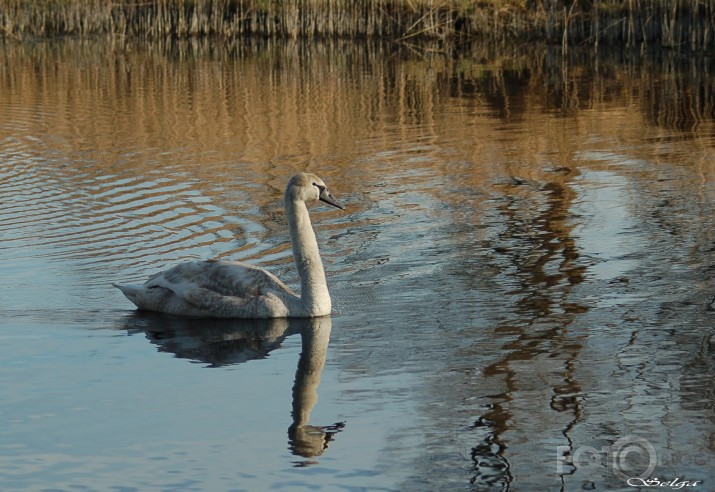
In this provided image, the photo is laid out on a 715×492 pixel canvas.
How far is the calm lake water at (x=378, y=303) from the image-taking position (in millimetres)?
6438

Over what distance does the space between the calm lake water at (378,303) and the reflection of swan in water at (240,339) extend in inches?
1.1

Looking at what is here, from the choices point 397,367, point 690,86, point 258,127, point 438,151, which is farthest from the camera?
point 690,86

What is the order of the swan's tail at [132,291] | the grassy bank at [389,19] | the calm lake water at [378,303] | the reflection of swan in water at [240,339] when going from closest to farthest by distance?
the calm lake water at [378,303], the reflection of swan in water at [240,339], the swan's tail at [132,291], the grassy bank at [389,19]

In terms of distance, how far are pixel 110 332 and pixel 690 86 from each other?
17.0m

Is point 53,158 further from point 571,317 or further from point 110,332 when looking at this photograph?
point 571,317

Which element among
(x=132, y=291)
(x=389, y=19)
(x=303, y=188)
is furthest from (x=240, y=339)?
(x=389, y=19)

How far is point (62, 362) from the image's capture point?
8266 mm

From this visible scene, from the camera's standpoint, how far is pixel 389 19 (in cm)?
3391

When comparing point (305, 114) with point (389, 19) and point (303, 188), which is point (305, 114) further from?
point (389, 19)

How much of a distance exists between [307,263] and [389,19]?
25.4 m

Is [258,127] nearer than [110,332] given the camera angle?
No

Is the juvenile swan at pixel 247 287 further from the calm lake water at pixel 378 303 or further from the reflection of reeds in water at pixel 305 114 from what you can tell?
the reflection of reeds in water at pixel 305 114

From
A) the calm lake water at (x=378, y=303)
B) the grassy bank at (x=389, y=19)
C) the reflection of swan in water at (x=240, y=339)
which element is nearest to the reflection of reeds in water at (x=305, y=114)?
the calm lake water at (x=378, y=303)

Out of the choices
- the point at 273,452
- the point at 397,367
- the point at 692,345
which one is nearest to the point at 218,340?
the point at 397,367
